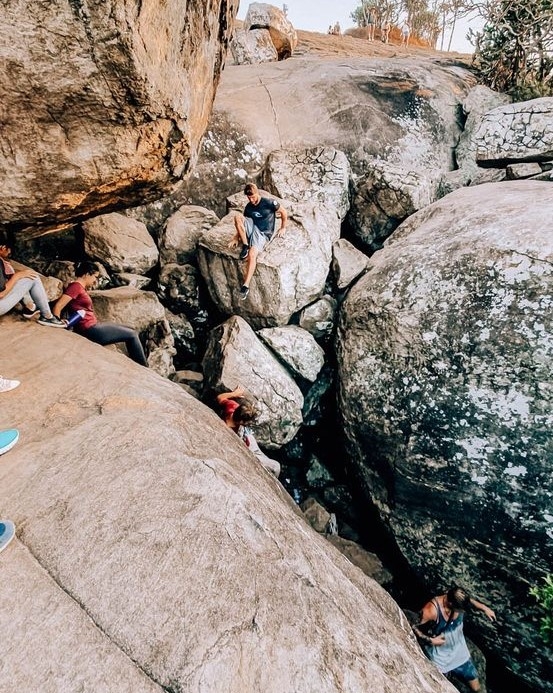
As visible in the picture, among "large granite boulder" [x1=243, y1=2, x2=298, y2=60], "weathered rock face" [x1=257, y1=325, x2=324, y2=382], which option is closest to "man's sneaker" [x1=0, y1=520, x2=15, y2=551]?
"weathered rock face" [x1=257, y1=325, x2=324, y2=382]

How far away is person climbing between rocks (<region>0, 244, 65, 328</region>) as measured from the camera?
5.66 metres

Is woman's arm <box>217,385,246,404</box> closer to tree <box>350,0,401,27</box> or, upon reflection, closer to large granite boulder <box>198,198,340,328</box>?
large granite boulder <box>198,198,340,328</box>

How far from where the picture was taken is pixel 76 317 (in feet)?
20.2

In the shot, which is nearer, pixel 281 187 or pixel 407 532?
pixel 407 532

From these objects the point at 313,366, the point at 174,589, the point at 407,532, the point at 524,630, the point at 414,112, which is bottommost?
the point at 524,630

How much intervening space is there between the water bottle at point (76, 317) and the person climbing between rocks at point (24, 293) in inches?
3.9

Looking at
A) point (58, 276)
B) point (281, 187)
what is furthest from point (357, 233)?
point (58, 276)

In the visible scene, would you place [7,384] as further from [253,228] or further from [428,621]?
[428,621]

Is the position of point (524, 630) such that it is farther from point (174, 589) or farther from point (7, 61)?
point (7, 61)

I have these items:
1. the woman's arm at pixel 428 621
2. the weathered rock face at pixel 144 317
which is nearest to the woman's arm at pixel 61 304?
the weathered rock face at pixel 144 317

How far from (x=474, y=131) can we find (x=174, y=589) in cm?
1292

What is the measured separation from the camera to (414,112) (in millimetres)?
12219

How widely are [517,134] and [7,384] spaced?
10775mm

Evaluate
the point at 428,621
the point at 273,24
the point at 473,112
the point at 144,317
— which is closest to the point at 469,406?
the point at 428,621
